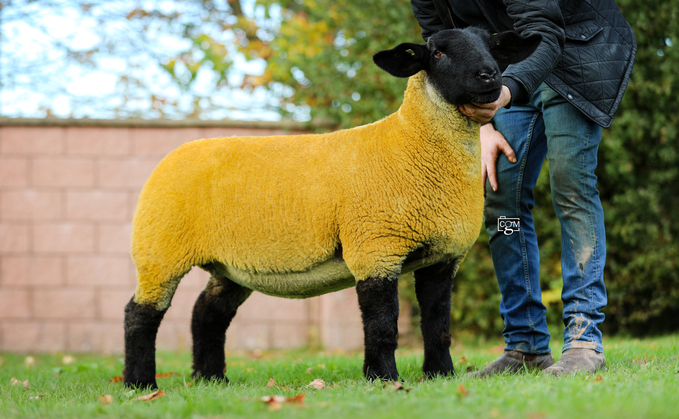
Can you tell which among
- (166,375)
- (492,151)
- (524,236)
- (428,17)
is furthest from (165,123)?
(524,236)

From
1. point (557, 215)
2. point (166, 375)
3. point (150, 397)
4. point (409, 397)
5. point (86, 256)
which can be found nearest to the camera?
point (409, 397)

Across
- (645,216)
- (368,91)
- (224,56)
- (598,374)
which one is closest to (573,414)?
(598,374)

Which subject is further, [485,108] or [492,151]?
[492,151]

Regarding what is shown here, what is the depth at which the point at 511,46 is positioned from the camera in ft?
10.6

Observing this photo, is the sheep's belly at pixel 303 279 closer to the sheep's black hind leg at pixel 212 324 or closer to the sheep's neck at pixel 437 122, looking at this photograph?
the sheep's black hind leg at pixel 212 324

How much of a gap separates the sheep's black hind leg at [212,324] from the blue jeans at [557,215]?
1.80 meters

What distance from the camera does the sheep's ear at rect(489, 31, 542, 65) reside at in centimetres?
314

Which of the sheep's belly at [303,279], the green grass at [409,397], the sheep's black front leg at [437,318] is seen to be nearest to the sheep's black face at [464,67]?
the sheep's black front leg at [437,318]

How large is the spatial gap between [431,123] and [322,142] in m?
0.64

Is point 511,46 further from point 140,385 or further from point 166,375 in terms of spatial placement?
point 166,375

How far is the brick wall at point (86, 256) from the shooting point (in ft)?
23.2

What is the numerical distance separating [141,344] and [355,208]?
1588 mm

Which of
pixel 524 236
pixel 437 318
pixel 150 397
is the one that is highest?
pixel 524 236

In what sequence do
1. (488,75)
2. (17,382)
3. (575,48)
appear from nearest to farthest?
(488,75) < (575,48) < (17,382)
